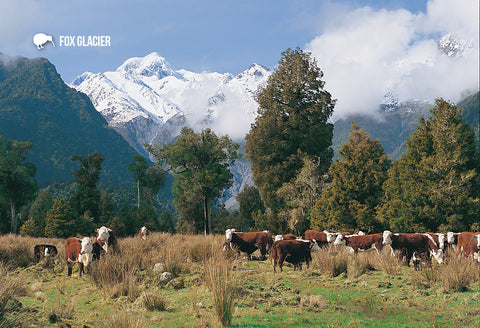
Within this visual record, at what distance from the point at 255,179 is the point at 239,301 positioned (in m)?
27.7

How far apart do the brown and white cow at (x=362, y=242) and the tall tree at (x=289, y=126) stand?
51.3 ft

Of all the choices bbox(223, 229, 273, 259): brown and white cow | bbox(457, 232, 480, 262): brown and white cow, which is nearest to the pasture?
bbox(457, 232, 480, 262): brown and white cow

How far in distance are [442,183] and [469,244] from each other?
37.8ft

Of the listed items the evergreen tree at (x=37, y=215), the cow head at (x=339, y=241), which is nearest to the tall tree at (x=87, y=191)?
the evergreen tree at (x=37, y=215)

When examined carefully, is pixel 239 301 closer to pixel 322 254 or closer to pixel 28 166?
pixel 322 254

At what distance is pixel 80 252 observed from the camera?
1202cm

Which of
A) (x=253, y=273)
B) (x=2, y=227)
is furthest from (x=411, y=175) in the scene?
(x=2, y=227)

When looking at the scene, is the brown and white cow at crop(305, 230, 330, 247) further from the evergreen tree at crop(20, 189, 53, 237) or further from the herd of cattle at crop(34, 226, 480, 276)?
the evergreen tree at crop(20, 189, 53, 237)

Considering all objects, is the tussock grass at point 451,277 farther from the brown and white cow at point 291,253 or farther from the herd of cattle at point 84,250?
the herd of cattle at point 84,250

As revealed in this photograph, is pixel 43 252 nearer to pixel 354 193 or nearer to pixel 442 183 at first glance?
pixel 354 193

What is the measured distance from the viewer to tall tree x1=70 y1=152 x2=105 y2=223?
55.5m

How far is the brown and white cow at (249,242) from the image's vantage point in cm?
1620

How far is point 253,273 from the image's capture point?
11.8 m

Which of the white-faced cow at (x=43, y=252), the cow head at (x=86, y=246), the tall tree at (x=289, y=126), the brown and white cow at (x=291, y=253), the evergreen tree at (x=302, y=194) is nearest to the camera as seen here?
the cow head at (x=86, y=246)
